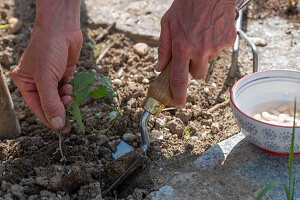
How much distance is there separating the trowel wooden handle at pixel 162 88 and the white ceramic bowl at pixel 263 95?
28 cm

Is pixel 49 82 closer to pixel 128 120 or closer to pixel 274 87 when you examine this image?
pixel 128 120

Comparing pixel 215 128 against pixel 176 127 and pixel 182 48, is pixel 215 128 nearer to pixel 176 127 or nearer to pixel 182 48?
pixel 176 127

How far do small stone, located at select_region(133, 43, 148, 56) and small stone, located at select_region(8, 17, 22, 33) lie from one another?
0.88 meters

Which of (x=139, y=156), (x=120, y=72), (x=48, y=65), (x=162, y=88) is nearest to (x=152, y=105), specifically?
(x=162, y=88)

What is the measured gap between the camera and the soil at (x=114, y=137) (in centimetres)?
155

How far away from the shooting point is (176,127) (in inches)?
75.7

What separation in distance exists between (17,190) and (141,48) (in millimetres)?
1323

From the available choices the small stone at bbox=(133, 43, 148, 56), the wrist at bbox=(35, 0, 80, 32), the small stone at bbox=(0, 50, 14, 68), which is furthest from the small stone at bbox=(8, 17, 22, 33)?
the wrist at bbox=(35, 0, 80, 32)

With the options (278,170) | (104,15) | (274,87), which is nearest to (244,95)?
(274,87)

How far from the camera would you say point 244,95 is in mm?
1801

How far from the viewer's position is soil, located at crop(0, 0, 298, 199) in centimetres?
155

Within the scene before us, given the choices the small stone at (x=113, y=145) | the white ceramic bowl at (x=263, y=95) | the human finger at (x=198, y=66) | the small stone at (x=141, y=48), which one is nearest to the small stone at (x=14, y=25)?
the small stone at (x=141, y=48)

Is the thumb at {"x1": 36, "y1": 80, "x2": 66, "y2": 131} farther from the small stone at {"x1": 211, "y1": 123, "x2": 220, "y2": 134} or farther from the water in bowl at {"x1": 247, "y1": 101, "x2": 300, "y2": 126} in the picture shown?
the water in bowl at {"x1": 247, "y1": 101, "x2": 300, "y2": 126}

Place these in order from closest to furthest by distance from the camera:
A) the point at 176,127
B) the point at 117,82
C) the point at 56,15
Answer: the point at 56,15, the point at 176,127, the point at 117,82
